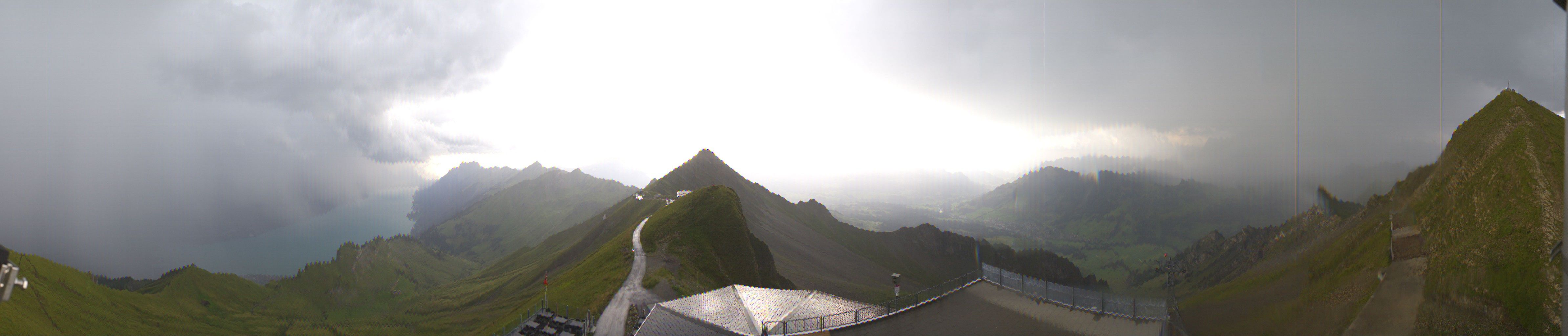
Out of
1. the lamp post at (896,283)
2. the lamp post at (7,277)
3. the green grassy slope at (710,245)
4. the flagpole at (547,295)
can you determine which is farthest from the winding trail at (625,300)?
the lamp post at (7,277)

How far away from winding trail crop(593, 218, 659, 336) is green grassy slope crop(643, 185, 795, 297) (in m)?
2.72

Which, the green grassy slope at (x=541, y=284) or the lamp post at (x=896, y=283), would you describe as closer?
the lamp post at (x=896, y=283)

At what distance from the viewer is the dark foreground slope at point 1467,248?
30594 mm

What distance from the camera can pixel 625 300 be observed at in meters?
50.5

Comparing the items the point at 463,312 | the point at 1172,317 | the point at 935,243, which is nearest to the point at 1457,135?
the point at 1172,317

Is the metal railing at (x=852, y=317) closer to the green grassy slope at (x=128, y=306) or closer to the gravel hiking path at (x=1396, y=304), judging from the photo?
the gravel hiking path at (x=1396, y=304)

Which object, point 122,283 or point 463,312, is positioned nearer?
point 463,312

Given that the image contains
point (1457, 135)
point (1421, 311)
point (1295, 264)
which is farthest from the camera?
point (1295, 264)

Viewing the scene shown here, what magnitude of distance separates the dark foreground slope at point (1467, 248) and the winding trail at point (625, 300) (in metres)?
45.9

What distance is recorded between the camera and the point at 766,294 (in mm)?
32469

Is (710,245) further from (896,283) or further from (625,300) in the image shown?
(896,283)

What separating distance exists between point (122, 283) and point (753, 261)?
266 meters

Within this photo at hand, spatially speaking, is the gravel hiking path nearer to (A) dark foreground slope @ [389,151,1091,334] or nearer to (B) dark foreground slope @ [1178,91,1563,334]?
(B) dark foreground slope @ [1178,91,1563,334]

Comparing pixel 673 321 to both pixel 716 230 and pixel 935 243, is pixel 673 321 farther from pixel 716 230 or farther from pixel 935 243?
pixel 935 243
